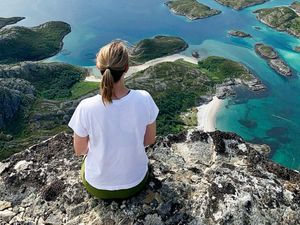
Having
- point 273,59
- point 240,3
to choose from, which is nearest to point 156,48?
point 273,59

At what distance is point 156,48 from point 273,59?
1257 inches

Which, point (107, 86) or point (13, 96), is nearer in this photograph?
point (107, 86)

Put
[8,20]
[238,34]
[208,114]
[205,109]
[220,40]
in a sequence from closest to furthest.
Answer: [208,114], [205,109], [238,34], [220,40], [8,20]

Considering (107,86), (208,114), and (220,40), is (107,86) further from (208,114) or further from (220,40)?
(220,40)

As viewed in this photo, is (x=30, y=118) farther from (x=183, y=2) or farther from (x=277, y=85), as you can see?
(x=183, y=2)

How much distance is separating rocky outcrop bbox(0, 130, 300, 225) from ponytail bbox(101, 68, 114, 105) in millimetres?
2780

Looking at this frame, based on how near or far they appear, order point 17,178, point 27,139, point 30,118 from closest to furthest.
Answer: point 17,178, point 27,139, point 30,118

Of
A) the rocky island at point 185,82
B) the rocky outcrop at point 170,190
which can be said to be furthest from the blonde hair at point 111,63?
the rocky island at point 185,82

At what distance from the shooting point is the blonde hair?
7477 mm

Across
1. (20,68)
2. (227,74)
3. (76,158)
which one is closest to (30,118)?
(20,68)

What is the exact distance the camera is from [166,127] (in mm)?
79812

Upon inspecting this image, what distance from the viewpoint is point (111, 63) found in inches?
294

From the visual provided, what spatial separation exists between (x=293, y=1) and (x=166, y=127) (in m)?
92.0

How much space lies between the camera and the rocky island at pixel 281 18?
124188mm
